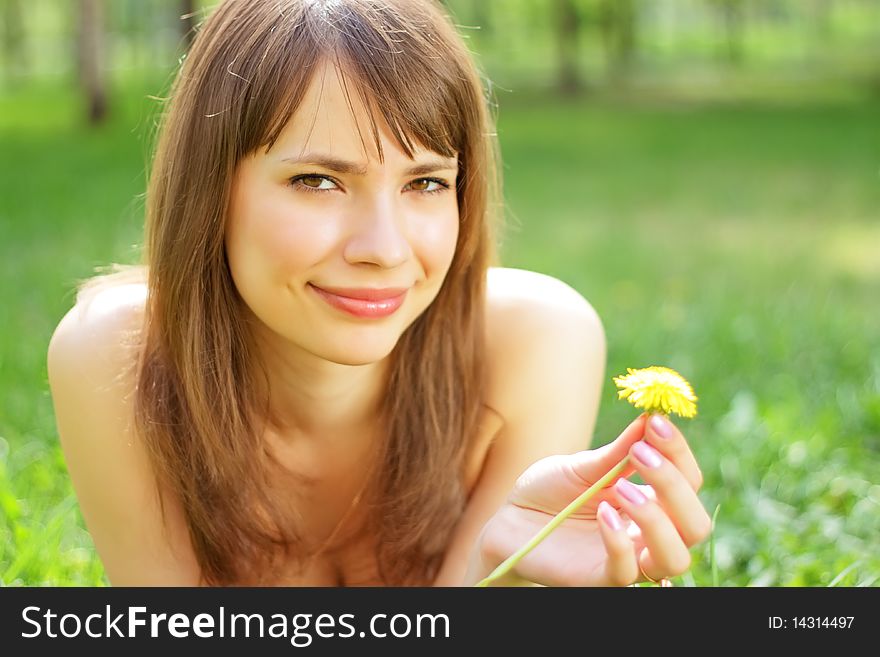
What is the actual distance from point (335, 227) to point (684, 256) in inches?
175

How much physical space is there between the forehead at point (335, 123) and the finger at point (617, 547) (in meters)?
0.63

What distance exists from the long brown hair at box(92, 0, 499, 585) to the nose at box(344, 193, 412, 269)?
0.11m

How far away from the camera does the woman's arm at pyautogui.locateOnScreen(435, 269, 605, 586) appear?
2123 millimetres

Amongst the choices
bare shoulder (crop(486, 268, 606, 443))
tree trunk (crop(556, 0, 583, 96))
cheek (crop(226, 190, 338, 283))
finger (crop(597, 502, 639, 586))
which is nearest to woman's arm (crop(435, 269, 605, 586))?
bare shoulder (crop(486, 268, 606, 443))

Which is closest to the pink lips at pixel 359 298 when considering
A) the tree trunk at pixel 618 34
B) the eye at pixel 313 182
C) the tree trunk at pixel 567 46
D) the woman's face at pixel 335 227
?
the woman's face at pixel 335 227

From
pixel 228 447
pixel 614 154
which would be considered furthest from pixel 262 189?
pixel 614 154

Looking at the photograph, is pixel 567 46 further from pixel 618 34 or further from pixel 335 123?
pixel 335 123

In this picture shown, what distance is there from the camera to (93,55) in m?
10.1

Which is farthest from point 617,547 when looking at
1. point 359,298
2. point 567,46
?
point 567,46

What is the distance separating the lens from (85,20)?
33.3 ft

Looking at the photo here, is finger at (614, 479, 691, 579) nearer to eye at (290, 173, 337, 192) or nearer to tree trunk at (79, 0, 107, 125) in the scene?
eye at (290, 173, 337, 192)
